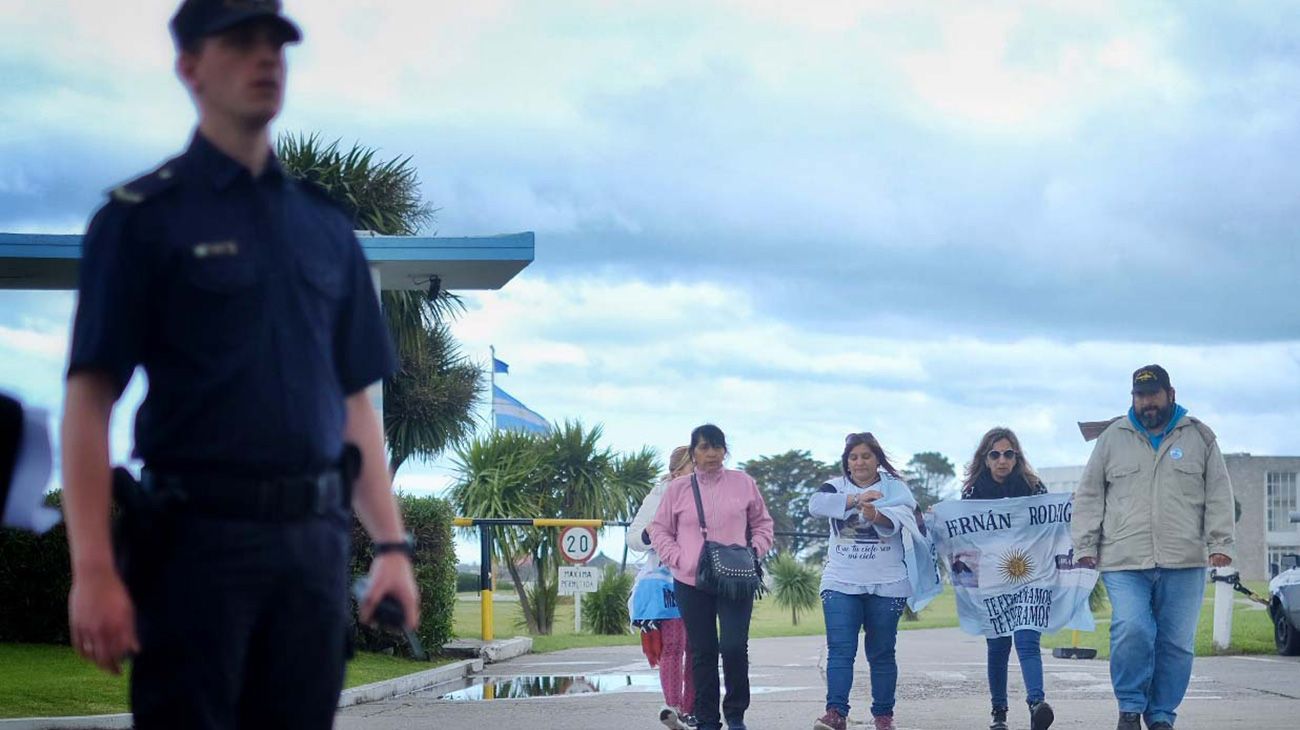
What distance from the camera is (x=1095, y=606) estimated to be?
3747cm

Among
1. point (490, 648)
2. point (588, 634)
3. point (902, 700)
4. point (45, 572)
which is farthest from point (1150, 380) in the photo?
point (588, 634)

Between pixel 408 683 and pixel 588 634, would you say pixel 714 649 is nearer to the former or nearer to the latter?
pixel 408 683

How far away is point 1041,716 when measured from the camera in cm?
1048

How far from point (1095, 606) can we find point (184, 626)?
36.2m

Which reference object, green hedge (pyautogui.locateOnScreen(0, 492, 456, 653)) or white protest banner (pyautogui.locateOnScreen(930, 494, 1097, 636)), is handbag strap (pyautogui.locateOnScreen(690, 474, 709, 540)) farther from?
green hedge (pyautogui.locateOnScreen(0, 492, 456, 653))

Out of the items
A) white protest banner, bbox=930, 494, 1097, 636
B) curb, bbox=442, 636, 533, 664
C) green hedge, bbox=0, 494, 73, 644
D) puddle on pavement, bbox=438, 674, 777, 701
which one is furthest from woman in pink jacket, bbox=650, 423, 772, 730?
curb, bbox=442, 636, 533, 664

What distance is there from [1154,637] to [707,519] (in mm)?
2692

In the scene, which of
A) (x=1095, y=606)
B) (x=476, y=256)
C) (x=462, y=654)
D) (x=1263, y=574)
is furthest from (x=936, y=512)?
(x=1263, y=574)

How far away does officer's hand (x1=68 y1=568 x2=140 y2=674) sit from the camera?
3.07 m

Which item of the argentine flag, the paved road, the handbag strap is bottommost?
the paved road

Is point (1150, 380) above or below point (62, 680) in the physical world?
above

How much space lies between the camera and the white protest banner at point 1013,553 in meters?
11.9

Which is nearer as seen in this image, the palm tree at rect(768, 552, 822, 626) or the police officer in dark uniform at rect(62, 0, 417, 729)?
the police officer in dark uniform at rect(62, 0, 417, 729)

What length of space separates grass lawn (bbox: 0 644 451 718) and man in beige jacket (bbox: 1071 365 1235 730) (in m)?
5.63
